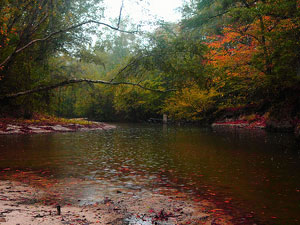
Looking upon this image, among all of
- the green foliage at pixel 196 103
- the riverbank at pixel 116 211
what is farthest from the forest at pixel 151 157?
the green foliage at pixel 196 103

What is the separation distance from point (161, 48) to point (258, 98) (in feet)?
54.7

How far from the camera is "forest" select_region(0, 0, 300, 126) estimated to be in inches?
489

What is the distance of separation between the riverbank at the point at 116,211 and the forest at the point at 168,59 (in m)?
6.57

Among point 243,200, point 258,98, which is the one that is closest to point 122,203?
point 243,200

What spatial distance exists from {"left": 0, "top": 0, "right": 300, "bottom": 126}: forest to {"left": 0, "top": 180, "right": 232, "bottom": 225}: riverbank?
21.6ft

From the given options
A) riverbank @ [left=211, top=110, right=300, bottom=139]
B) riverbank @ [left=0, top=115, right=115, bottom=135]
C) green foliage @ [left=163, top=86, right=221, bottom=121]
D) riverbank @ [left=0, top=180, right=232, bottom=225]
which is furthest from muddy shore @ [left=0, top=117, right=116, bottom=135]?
riverbank @ [left=211, top=110, right=300, bottom=139]

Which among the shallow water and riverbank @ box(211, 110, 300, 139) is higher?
riverbank @ box(211, 110, 300, 139)

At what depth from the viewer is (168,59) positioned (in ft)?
41.0

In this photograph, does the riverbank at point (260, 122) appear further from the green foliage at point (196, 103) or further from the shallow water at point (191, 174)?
the shallow water at point (191, 174)

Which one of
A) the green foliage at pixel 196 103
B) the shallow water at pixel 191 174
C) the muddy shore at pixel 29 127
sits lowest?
the shallow water at pixel 191 174

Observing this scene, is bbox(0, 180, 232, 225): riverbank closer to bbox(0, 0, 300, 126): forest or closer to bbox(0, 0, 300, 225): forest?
bbox(0, 0, 300, 225): forest

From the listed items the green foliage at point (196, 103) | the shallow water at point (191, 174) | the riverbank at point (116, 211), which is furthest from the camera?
the green foliage at point (196, 103)

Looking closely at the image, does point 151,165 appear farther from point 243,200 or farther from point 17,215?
point 17,215

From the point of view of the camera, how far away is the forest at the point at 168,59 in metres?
12.4
